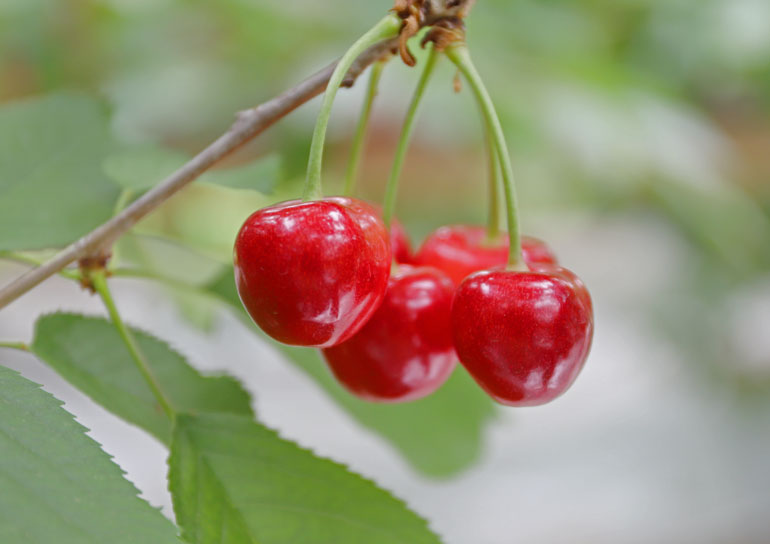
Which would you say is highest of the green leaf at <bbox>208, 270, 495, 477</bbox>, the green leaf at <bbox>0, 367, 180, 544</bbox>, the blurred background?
the blurred background

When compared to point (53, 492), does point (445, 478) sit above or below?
above

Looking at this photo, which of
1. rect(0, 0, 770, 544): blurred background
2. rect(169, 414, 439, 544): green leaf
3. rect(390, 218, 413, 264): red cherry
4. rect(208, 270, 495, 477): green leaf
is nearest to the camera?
rect(169, 414, 439, 544): green leaf

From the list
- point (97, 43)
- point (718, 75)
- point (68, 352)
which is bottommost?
point (68, 352)

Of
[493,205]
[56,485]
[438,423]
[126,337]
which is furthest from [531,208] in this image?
[56,485]

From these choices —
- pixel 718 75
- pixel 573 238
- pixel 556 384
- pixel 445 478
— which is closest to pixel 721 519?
pixel 573 238

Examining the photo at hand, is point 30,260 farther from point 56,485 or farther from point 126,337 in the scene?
point 56,485

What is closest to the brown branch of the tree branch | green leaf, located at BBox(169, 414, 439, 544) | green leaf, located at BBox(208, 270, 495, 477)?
the tree branch

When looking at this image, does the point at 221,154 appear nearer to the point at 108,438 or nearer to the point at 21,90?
the point at 21,90

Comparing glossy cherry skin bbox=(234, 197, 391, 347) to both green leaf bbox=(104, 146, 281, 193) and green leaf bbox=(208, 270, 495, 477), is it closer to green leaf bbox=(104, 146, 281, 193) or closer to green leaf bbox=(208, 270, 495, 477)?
green leaf bbox=(104, 146, 281, 193)

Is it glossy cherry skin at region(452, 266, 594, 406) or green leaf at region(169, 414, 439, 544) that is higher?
glossy cherry skin at region(452, 266, 594, 406)
